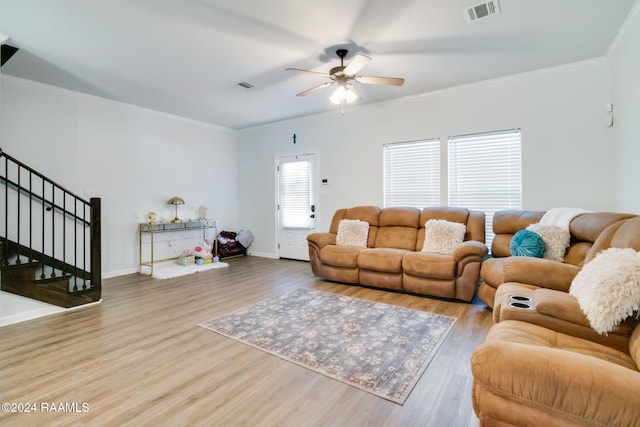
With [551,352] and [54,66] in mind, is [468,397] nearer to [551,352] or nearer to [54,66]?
[551,352]

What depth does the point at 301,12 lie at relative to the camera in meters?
2.54

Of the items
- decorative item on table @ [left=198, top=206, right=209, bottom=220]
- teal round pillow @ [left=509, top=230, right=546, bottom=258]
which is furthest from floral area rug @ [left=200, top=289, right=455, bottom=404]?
decorative item on table @ [left=198, top=206, right=209, bottom=220]

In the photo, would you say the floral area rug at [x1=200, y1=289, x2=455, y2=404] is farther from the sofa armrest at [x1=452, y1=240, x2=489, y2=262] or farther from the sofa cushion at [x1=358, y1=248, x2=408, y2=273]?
the sofa armrest at [x1=452, y1=240, x2=489, y2=262]

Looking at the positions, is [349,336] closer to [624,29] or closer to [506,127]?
[506,127]

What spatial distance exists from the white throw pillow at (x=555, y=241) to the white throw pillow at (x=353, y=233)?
2.23 metres

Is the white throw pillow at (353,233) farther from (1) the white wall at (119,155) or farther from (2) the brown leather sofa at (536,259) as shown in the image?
(1) the white wall at (119,155)

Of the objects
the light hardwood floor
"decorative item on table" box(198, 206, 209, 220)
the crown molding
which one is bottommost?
Result: the light hardwood floor

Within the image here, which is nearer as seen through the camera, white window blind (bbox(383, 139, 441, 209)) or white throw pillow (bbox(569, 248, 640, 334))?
white throw pillow (bbox(569, 248, 640, 334))

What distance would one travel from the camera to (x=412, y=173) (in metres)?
4.78

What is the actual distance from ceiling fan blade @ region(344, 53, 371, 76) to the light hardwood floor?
8.66 ft

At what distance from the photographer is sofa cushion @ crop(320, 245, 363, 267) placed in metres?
4.12

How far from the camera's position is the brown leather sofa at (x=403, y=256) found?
11.3 ft

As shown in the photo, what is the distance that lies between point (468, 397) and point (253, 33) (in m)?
3.44

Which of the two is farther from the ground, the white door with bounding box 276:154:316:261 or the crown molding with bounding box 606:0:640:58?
the crown molding with bounding box 606:0:640:58
